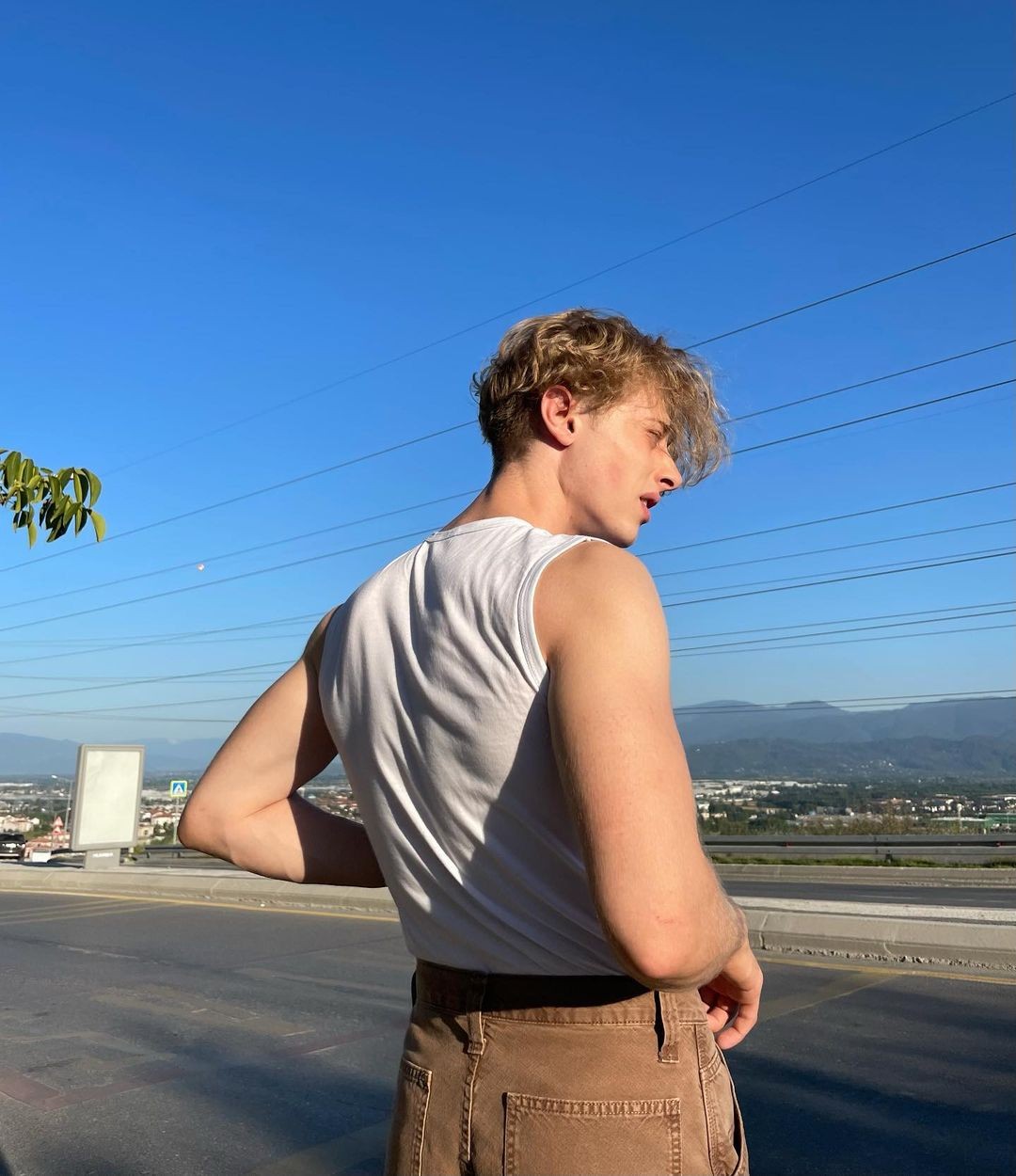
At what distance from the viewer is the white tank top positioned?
123 centimetres

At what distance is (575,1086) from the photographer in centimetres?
123

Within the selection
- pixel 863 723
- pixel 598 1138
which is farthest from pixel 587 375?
pixel 863 723

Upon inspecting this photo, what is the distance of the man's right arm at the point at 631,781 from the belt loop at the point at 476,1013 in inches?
10.0

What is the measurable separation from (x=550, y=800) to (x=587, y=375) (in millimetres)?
593

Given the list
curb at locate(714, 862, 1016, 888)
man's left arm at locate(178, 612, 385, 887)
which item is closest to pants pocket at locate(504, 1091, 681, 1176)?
man's left arm at locate(178, 612, 385, 887)

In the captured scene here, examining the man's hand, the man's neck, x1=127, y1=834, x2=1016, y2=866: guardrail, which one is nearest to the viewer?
the man's hand

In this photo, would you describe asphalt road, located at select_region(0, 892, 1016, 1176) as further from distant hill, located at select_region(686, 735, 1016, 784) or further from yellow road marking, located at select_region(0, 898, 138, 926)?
distant hill, located at select_region(686, 735, 1016, 784)

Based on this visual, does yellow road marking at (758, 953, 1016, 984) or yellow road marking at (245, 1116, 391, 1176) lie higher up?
yellow road marking at (758, 953, 1016, 984)

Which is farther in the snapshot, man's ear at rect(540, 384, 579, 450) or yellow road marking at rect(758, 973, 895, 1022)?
yellow road marking at rect(758, 973, 895, 1022)

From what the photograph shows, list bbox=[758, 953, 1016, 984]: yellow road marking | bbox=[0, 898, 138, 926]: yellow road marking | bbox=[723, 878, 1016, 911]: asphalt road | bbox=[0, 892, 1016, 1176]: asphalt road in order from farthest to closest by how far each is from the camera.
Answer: bbox=[723, 878, 1016, 911]: asphalt road < bbox=[0, 898, 138, 926]: yellow road marking < bbox=[758, 953, 1016, 984]: yellow road marking < bbox=[0, 892, 1016, 1176]: asphalt road

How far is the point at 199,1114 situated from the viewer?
4555 mm

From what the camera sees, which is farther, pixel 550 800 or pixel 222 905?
pixel 222 905

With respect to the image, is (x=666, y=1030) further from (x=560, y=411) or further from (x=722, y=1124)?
(x=560, y=411)

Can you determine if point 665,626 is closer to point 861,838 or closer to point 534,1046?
point 534,1046
